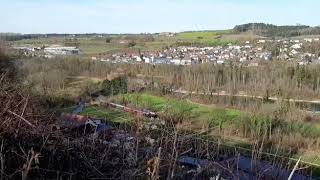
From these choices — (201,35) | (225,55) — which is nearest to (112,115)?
(225,55)

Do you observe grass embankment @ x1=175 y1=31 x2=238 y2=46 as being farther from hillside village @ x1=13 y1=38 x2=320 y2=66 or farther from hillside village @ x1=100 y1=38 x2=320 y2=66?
hillside village @ x1=100 y1=38 x2=320 y2=66

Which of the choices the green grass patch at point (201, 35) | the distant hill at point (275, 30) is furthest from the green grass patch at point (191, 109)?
the distant hill at point (275, 30)

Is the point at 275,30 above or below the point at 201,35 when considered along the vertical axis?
above

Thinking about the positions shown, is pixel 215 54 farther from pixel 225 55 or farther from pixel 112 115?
pixel 112 115

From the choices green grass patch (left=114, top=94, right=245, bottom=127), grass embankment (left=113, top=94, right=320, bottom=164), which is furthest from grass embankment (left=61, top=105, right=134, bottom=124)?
green grass patch (left=114, top=94, right=245, bottom=127)

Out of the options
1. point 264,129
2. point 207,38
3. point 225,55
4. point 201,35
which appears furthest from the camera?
point 201,35

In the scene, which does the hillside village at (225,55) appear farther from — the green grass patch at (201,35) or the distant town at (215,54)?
the green grass patch at (201,35)
